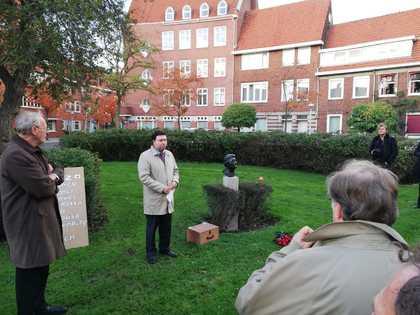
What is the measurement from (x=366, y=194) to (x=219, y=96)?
37.4 m

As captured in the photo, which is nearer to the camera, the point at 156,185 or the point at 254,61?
the point at 156,185

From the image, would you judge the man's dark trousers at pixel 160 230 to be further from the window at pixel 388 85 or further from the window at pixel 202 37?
the window at pixel 202 37

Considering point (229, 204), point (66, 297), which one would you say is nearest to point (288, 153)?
point (229, 204)

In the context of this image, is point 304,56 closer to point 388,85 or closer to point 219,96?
point 388,85

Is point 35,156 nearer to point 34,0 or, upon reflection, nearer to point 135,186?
point 34,0

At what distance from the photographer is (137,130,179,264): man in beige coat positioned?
183 inches

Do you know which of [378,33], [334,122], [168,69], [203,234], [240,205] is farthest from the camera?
[168,69]

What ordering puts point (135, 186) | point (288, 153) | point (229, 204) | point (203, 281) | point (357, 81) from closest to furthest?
point (203, 281) < point (229, 204) < point (135, 186) < point (288, 153) < point (357, 81)

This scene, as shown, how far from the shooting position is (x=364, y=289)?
136 centimetres

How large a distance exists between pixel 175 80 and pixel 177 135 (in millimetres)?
19439

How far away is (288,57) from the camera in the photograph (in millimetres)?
33719

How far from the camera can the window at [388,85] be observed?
28.0 metres

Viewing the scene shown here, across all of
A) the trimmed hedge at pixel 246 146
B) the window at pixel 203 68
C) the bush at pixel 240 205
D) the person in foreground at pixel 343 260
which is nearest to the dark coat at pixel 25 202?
the person in foreground at pixel 343 260

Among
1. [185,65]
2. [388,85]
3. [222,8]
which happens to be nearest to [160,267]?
[388,85]
